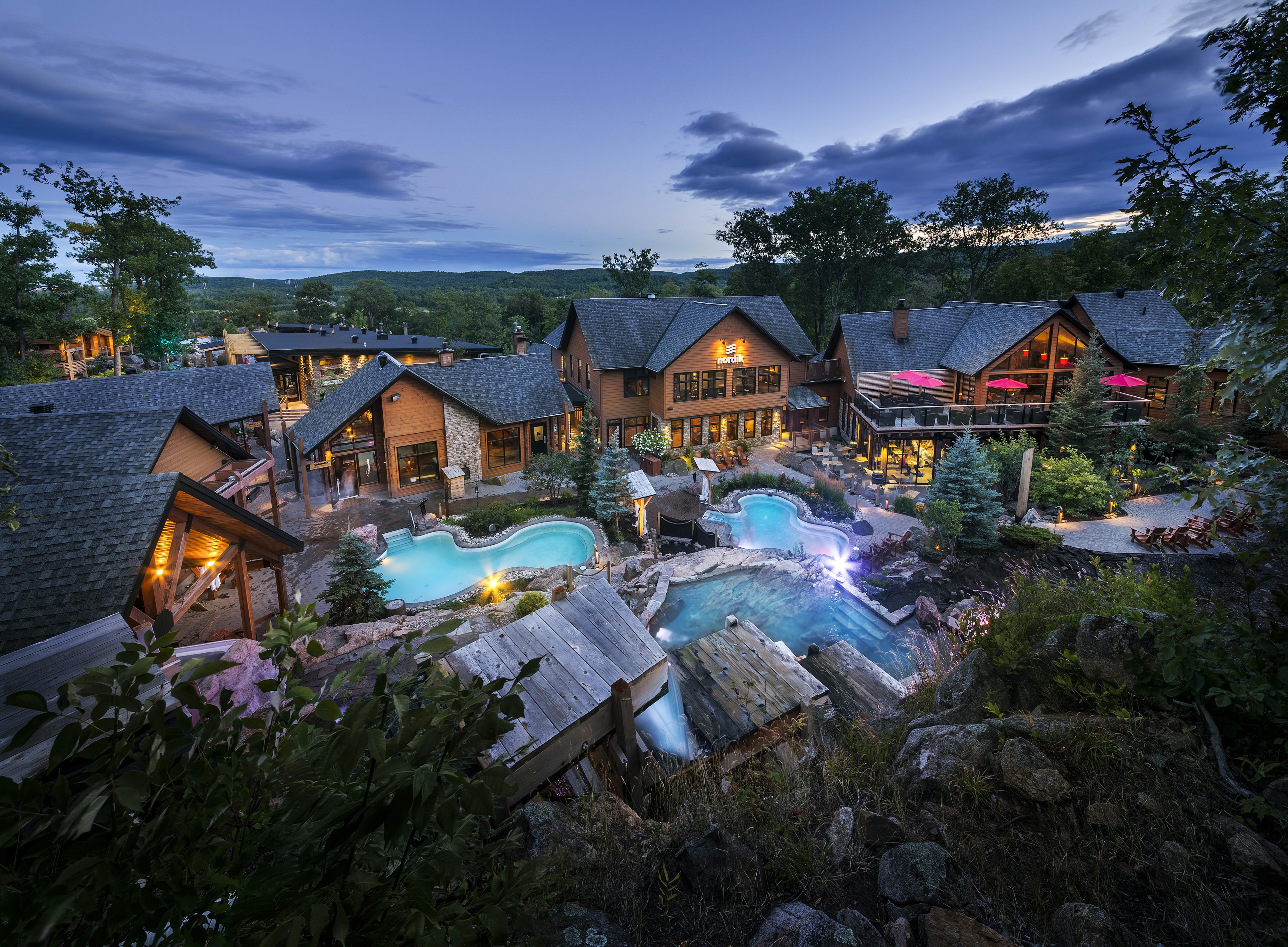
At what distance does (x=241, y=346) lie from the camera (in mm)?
37938

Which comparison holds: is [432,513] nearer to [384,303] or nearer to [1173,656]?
[1173,656]

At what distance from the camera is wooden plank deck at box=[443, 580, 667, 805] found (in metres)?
4.38

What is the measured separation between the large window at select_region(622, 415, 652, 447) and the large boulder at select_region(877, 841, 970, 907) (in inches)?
994

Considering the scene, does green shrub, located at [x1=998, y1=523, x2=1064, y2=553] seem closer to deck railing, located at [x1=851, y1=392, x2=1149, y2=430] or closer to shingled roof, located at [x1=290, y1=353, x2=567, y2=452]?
deck railing, located at [x1=851, y1=392, x2=1149, y2=430]

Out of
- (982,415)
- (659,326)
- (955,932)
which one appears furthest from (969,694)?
(659,326)

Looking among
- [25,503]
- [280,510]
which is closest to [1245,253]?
[25,503]

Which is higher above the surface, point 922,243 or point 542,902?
point 922,243

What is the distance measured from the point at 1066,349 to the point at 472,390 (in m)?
26.7

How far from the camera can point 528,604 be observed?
11.0m

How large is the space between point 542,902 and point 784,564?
13759 millimetres

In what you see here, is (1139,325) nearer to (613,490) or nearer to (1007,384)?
(1007,384)

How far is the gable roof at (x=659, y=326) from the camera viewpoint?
86.3 feet

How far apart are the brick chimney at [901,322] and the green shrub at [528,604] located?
2542cm

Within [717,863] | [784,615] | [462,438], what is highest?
[462,438]
